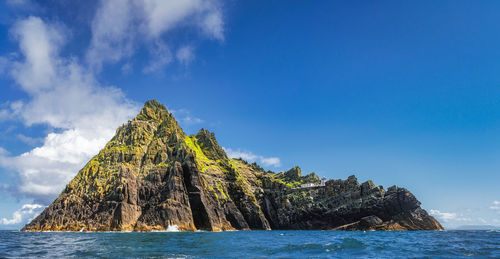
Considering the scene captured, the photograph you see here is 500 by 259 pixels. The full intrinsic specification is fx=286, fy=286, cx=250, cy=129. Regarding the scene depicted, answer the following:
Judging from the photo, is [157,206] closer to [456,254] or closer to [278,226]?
[278,226]

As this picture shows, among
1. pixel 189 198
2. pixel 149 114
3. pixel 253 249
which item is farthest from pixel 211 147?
pixel 253 249

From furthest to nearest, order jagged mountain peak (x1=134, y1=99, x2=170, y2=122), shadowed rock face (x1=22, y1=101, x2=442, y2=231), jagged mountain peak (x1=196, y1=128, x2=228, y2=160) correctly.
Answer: jagged mountain peak (x1=134, y1=99, x2=170, y2=122)
jagged mountain peak (x1=196, y1=128, x2=228, y2=160)
shadowed rock face (x1=22, y1=101, x2=442, y2=231)

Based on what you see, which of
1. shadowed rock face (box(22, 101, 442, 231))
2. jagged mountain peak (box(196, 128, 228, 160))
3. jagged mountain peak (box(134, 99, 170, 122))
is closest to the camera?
shadowed rock face (box(22, 101, 442, 231))

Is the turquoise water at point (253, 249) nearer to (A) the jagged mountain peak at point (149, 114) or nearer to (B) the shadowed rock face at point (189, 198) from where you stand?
(B) the shadowed rock face at point (189, 198)

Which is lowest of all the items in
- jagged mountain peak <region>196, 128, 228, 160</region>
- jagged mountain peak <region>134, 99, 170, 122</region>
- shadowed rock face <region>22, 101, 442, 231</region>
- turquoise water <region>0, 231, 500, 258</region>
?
turquoise water <region>0, 231, 500, 258</region>

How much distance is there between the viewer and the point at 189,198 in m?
129

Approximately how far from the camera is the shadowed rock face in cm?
11712

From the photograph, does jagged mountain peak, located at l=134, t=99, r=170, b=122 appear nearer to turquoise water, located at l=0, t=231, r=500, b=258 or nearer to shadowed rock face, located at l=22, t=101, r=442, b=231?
shadowed rock face, located at l=22, t=101, r=442, b=231

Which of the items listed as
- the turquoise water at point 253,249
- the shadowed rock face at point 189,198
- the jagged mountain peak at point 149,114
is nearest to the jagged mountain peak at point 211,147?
the shadowed rock face at point 189,198

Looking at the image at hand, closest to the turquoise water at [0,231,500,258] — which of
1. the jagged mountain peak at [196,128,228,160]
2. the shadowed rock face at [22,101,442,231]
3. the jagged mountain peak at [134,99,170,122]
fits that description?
the shadowed rock face at [22,101,442,231]

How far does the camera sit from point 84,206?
395 ft

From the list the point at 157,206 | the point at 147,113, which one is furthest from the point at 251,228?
the point at 147,113

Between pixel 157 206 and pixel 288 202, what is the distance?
70.7m

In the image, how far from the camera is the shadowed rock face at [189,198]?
11712 centimetres
